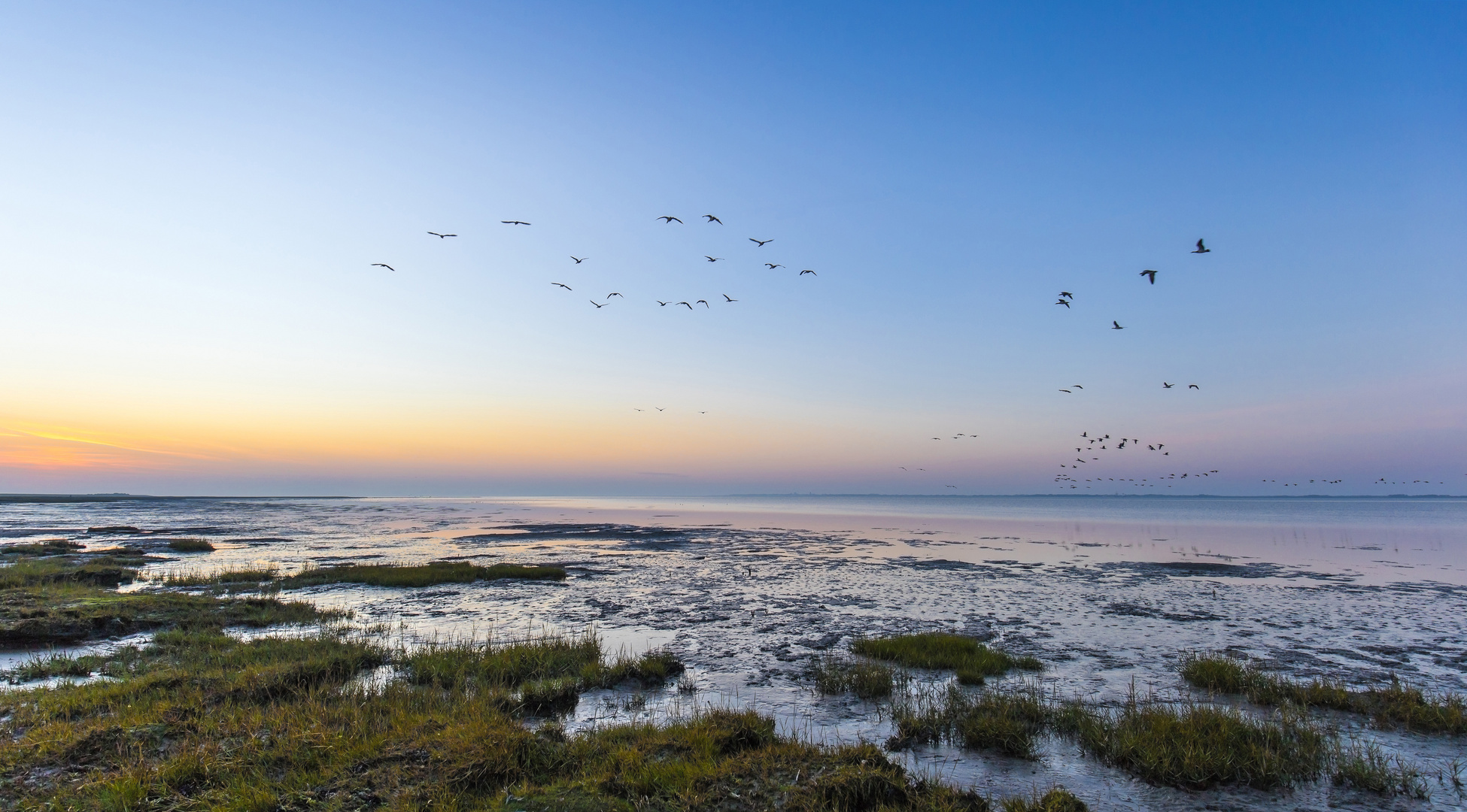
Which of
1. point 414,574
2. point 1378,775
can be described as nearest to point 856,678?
point 1378,775

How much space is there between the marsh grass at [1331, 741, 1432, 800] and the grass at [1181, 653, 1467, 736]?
105 inches

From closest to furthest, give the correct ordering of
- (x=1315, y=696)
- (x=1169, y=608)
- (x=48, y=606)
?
(x=1315, y=696), (x=48, y=606), (x=1169, y=608)

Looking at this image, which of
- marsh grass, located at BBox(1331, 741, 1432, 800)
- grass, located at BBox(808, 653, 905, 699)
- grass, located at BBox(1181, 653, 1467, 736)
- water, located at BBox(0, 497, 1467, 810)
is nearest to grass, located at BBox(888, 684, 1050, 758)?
water, located at BBox(0, 497, 1467, 810)

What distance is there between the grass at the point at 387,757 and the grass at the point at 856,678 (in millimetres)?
3578

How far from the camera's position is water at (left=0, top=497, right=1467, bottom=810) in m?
12.3

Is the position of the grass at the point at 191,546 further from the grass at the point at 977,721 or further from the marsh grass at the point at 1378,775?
the marsh grass at the point at 1378,775

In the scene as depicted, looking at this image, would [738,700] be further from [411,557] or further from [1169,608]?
[411,557]

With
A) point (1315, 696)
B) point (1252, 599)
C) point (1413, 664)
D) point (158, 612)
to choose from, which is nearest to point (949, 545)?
→ point (1252, 599)

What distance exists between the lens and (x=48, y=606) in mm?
20734

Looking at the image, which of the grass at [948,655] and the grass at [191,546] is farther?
the grass at [191,546]

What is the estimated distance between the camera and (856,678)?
14.7 meters

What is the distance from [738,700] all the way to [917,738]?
4.04 m

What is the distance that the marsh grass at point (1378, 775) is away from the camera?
9500 mm

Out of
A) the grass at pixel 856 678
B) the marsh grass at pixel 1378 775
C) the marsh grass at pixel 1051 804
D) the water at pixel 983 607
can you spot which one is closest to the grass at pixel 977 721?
the water at pixel 983 607
